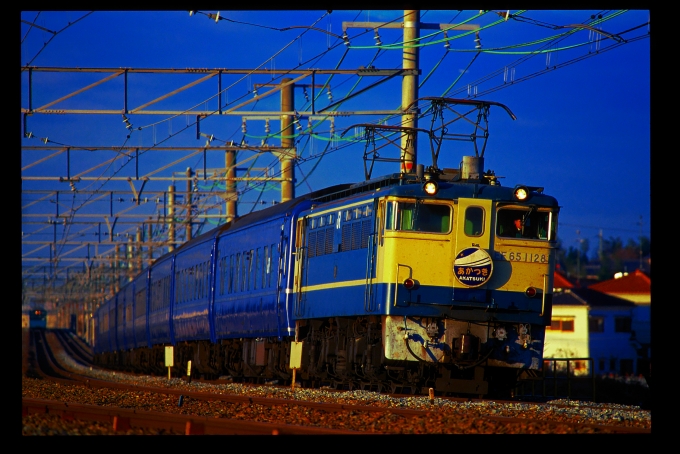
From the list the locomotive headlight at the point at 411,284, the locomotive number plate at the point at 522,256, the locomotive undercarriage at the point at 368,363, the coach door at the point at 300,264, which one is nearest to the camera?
the locomotive headlight at the point at 411,284

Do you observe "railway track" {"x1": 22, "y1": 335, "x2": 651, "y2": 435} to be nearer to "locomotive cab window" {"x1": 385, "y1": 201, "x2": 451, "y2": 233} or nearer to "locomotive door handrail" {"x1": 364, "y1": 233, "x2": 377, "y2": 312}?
"locomotive door handrail" {"x1": 364, "y1": 233, "x2": 377, "y2": 312}

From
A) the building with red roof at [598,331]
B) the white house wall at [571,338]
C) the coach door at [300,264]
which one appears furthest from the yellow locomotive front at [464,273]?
the white house wall at [571,338]

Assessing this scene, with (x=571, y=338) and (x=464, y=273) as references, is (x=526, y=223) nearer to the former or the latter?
(x=464, y=273)

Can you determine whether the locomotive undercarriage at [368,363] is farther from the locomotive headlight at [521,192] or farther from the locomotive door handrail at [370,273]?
the locomotive headlight at [521,192]

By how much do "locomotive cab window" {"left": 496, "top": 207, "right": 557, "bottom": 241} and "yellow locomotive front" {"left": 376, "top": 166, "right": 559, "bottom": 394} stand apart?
0.02 m

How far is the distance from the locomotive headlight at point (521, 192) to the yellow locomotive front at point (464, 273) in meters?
0.02

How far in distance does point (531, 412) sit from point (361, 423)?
299 centimetres

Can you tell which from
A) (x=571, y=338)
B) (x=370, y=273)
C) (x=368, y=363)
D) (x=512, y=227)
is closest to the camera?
(x=512, y=227)

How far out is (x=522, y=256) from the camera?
16500mm

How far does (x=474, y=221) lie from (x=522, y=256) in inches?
36.5

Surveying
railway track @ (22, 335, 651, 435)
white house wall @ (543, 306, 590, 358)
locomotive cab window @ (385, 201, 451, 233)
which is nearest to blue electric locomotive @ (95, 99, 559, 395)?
locomotive cab window @ (385, 201, 451, 233)

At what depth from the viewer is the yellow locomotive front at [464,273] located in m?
16.2

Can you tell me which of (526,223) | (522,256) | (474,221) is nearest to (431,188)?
(474,221)
